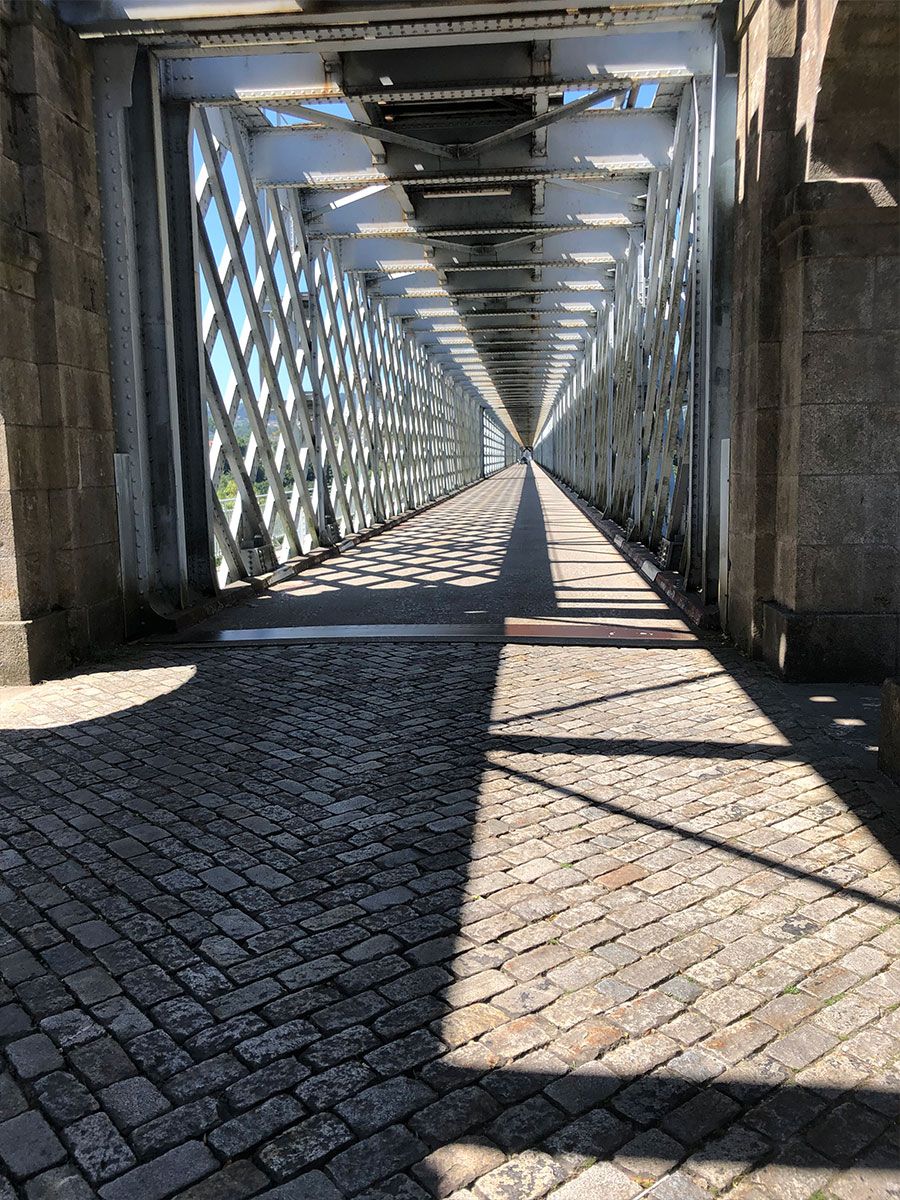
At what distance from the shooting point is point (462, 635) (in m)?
7.91

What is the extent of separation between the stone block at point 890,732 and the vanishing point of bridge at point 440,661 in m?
0.02

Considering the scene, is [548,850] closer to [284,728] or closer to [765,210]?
[284,728]

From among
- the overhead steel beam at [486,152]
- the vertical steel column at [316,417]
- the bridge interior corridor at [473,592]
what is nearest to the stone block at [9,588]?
the bridge interior corridor at [473,592]

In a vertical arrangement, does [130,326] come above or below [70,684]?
above

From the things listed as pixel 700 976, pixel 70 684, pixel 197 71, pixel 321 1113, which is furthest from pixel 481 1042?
pixel 197 71

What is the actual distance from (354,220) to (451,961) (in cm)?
1240

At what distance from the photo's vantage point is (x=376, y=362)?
64.2 feet

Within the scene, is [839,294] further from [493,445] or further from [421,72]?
[493,445]

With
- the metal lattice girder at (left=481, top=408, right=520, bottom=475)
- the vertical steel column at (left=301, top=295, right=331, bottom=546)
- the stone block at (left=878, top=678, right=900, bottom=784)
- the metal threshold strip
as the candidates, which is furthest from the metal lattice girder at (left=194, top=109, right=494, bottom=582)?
the metal lattice girder at (left=481, top=408, right=520, bottom=475)

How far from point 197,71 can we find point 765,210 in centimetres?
534

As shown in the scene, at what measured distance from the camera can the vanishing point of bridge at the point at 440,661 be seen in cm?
231

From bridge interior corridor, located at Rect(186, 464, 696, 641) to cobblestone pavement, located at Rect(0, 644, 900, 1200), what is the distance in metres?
3.15

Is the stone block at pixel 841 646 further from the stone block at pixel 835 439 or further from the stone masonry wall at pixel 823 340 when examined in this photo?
the stone block at pixel 835 439

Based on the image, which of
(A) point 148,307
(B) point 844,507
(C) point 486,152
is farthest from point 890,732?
(C) point 486,152
